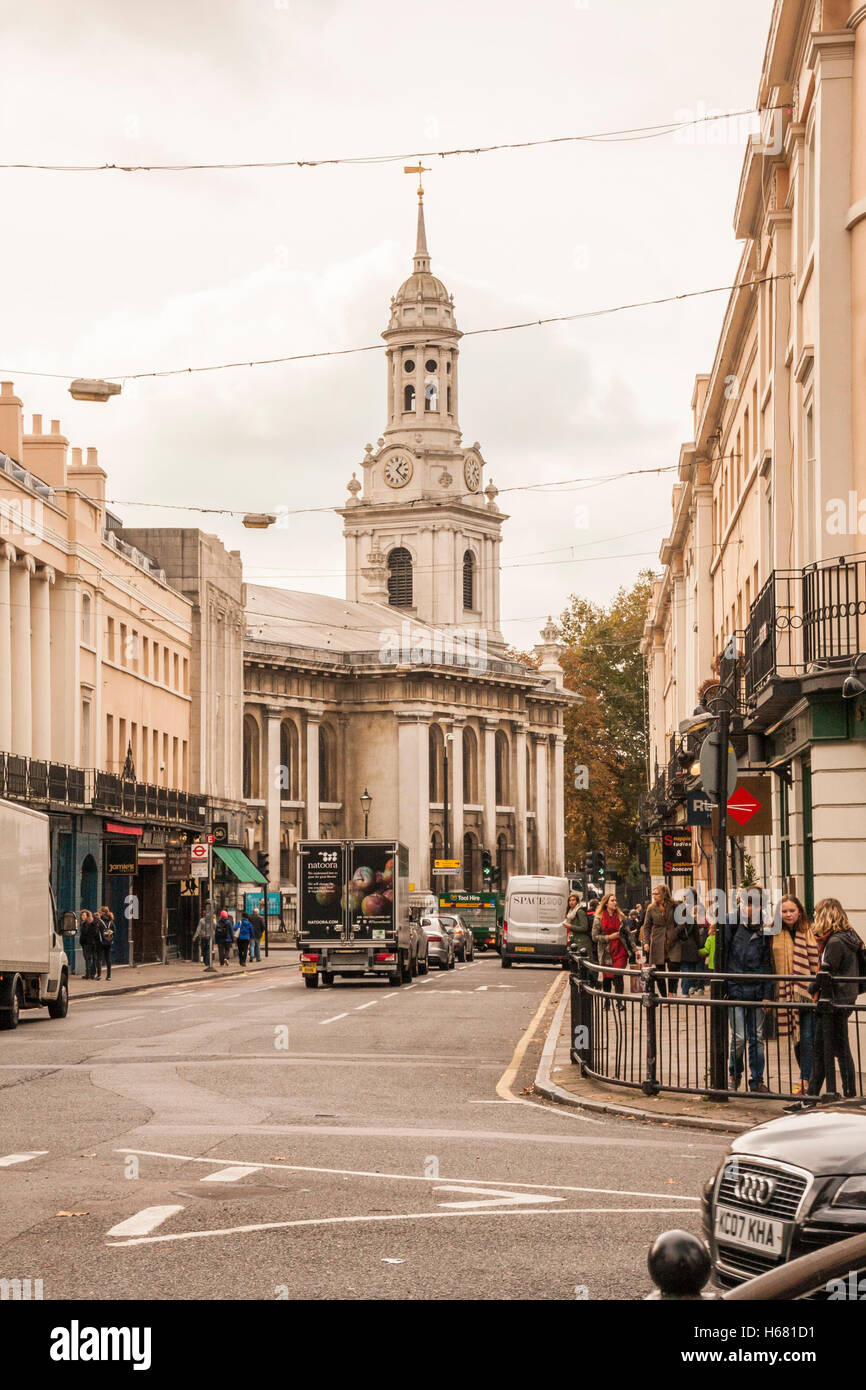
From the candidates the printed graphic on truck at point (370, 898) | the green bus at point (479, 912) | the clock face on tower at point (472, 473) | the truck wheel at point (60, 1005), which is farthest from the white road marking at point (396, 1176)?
the clock face on tower at point (472, 473)

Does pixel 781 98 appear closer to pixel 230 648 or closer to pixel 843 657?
pixel 843 657

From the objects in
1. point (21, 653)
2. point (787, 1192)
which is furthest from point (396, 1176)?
point (21, 653)

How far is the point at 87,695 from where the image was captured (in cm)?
5612

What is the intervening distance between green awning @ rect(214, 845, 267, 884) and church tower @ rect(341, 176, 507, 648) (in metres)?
55.6

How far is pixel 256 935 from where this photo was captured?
67250 millimetres

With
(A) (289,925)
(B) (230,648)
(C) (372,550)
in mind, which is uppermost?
(C) (372,550)

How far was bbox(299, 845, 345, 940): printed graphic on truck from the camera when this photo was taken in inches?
1693

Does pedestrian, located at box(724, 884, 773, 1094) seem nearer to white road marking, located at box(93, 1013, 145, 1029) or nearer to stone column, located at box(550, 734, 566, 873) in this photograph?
white road marking, located at box(93, 1013, 145, 1029)

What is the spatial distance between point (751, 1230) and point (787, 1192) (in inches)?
9.1

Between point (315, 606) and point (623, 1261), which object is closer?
point (623, 1261)

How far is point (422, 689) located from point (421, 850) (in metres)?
9.18

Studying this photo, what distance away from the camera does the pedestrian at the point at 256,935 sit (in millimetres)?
65375

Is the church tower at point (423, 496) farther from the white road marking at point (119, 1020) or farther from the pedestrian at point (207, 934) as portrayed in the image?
the white road marking at point (119, 1020)
